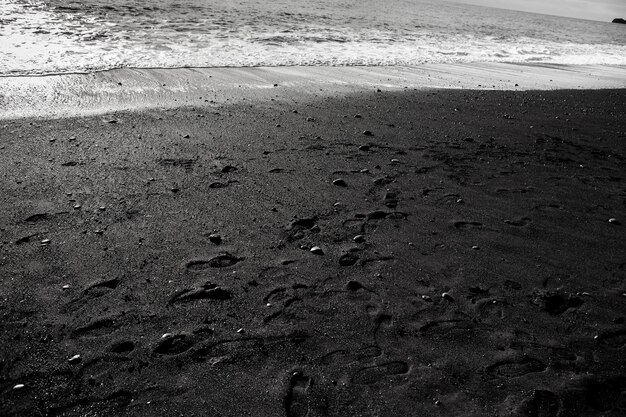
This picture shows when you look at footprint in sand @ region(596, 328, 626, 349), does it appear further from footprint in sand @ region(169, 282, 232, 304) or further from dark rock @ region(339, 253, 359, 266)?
footprint in sand @ region(169, 282, 232, 304)

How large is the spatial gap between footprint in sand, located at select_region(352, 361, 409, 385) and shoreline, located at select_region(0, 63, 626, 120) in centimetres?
545

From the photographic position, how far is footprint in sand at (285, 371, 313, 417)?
2.38 metres

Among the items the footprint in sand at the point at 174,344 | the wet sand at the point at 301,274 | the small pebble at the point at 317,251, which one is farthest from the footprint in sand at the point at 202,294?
the small pebble at the point at 317,251

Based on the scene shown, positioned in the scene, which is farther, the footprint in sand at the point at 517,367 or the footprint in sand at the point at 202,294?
the footprint in sand at the point at 202,294

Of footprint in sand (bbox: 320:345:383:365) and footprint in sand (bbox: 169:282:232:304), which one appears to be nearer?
footprint in sand (bbox: 320:345:383:365)

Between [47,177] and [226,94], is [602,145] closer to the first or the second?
[226,94]

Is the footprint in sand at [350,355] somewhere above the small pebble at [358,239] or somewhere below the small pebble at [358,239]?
below

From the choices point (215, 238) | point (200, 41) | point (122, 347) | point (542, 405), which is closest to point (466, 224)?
point (542, 405)

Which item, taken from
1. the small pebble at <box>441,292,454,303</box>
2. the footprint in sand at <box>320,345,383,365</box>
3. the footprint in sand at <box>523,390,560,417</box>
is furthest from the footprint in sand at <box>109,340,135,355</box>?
the footprint in sand at <box>523,390,560,417</box>

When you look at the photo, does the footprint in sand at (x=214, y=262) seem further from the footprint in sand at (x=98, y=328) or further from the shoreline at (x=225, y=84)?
the shoreline at (x=225, y=84)

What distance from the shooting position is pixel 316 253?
12.1 ft

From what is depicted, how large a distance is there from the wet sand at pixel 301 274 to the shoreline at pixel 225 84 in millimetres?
1038

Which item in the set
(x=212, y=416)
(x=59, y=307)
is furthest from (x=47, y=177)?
(x=212, y=416)

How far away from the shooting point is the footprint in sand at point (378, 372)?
259cm
